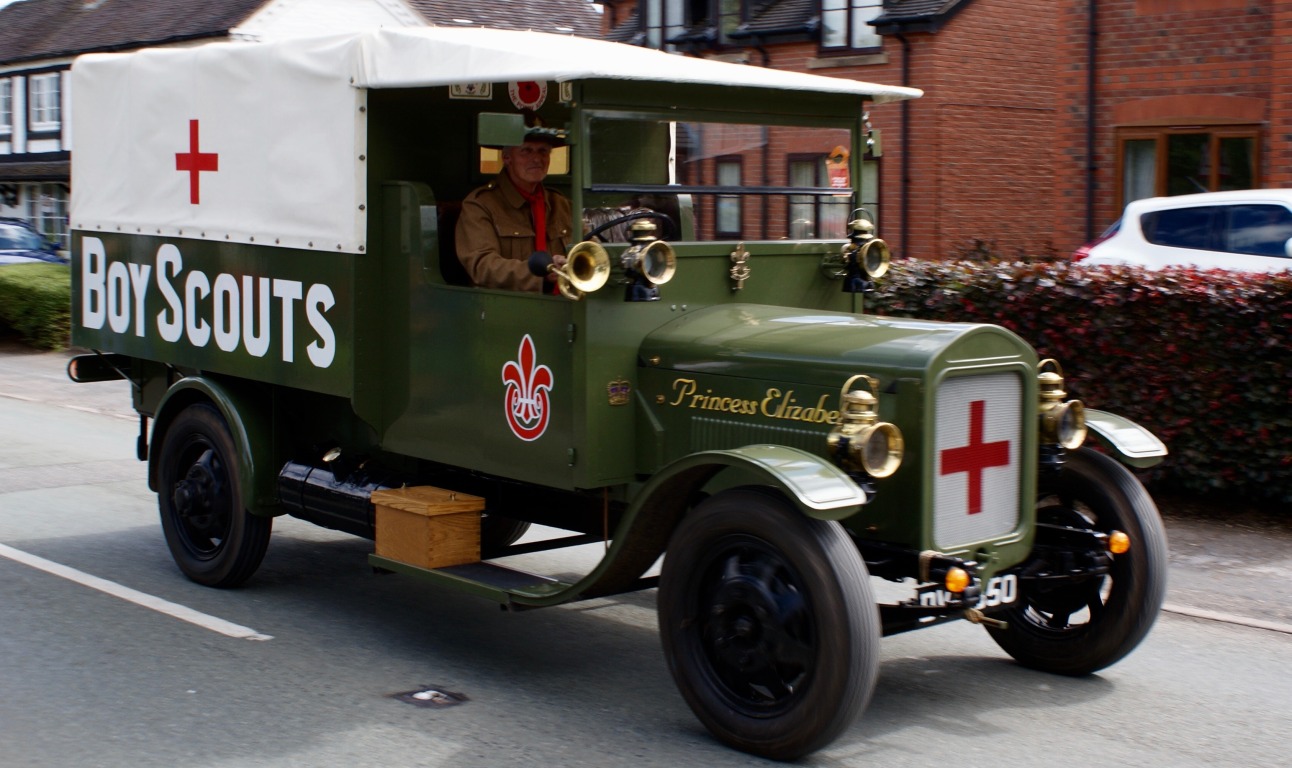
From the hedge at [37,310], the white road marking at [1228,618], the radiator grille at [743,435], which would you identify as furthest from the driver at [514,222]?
the hedge at [37,310]

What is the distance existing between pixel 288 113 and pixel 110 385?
9776 mm

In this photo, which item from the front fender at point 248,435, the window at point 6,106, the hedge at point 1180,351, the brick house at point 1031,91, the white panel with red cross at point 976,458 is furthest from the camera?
the window at point 6,106

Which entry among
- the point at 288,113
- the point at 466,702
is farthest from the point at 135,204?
the point at 466,702

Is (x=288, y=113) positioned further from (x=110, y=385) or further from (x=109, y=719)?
(x=110, y=385)

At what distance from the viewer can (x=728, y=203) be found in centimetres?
594

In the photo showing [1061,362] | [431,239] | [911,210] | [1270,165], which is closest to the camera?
[431,239]

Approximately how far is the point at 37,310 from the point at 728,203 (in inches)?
575

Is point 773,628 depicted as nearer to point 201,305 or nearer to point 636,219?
point 636,219

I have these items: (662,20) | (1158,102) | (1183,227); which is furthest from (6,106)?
(1183,227)

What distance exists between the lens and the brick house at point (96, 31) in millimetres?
32688

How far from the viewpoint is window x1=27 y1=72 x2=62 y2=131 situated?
1460 inches

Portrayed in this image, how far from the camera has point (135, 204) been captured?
7.59 meters

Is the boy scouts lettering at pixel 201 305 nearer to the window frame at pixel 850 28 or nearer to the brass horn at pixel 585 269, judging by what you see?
the brass horn at pixel 585 269

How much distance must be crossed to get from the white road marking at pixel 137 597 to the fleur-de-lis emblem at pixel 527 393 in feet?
4.85
